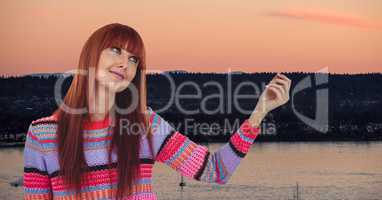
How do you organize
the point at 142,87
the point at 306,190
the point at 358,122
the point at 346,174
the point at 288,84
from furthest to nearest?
the point at 358,122 → the point at 346,174 → the point at 306,190 → the point at 142,87 → the point at 288,84

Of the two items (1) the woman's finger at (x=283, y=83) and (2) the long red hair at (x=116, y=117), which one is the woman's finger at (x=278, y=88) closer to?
(1) the woman's finger at (x=283, y=83)

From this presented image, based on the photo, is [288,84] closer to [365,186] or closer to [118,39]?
[118,39]

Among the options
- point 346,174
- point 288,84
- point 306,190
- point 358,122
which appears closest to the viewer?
point 288,84

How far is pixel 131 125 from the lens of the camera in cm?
165

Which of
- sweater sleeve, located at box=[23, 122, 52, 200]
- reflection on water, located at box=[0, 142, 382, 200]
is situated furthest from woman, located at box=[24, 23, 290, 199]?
reflection on water, located at box=[0, 142, 382, 200]

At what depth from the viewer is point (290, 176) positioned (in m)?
42.9

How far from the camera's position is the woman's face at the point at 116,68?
61.9 inches

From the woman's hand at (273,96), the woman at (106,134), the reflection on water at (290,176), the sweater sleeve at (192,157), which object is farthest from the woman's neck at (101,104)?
the reflection on water at (290,176)

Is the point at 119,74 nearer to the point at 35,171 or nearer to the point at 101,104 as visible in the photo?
the point at 101,104

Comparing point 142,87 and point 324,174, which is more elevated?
point 142,87

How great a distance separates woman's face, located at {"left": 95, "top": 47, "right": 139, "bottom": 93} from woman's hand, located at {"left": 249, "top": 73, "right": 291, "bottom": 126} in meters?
0.30

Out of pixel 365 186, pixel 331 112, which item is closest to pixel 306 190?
pixel 365 186

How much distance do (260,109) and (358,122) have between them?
164ft

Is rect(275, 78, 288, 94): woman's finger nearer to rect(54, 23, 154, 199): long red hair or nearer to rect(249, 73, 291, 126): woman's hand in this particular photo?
rect(249, 73, 291, 126): woman's hand
